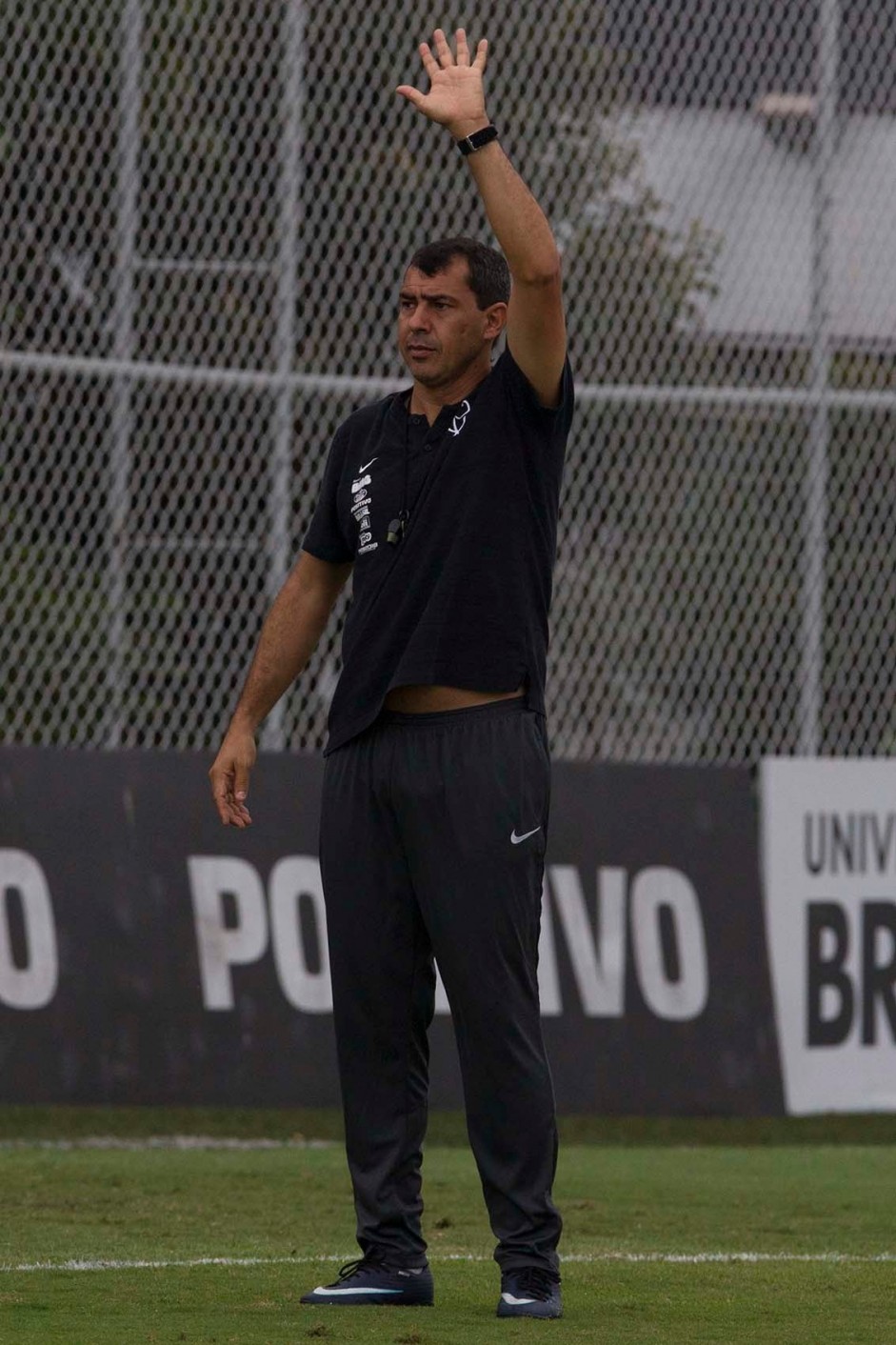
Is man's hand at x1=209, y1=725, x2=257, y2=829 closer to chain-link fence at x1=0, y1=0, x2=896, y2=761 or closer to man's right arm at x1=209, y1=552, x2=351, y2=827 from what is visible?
man's right arm at x1=209, y1=552, x2=351, y2=827

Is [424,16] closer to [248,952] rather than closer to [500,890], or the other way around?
[248,952]

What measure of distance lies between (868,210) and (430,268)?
5.89 meters

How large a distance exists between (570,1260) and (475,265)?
7.69 ft

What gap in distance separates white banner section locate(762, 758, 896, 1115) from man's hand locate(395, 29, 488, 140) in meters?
5.22

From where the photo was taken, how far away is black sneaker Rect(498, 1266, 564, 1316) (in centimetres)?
440

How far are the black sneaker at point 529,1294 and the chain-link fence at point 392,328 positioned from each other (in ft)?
15.8

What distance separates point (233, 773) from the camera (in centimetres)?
482

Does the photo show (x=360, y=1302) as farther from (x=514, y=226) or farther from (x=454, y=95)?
(x=454, y=95)

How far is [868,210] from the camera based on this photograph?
32.9 ft

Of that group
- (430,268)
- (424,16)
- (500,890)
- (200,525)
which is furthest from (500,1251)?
(424,16)

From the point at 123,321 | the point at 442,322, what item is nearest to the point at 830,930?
the point at 123,321

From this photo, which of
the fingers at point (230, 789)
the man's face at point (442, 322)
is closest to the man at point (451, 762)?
the man's face at point (442, 322)

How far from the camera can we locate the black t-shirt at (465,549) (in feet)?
14.8

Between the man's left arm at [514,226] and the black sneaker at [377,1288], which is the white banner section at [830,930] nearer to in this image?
the black sneaker at [377,1288]
